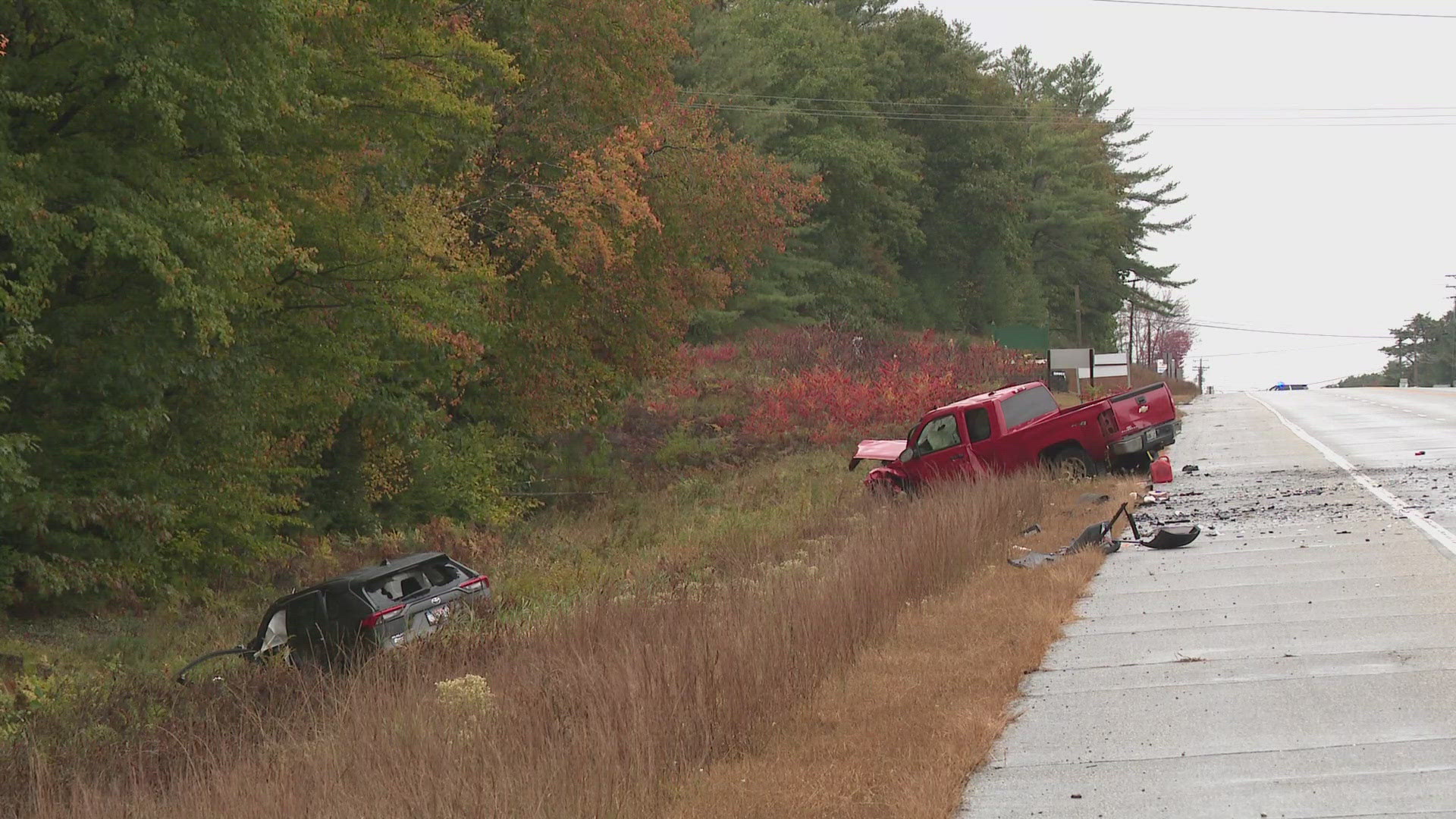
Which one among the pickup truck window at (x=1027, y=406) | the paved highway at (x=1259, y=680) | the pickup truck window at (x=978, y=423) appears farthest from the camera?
the pickup truck window at (x=1027, y=406)

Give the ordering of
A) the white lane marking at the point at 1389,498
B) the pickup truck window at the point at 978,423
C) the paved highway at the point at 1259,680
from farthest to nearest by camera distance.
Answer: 1. the pickup truck window at the point at 978,423
2. the white lane marking at the point at 1389,498
3. the paved highway at the point at 1259,680

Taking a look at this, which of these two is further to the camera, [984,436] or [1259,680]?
[984,436]

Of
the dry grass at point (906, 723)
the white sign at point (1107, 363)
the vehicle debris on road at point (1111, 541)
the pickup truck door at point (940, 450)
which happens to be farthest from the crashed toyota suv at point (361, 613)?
the white sign at point (1107, 363)

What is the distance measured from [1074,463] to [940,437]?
7.50 feet

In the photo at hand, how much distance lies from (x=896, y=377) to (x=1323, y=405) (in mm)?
16436

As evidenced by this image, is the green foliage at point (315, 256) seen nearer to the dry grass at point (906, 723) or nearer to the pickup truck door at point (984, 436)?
the pickup truck door at point (984, 436)

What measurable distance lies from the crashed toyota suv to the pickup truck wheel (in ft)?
33.9

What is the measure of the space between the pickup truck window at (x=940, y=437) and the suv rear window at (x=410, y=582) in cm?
1002

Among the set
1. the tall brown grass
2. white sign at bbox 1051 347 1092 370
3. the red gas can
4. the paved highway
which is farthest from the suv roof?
white sign at bbox 1051 347 1092 370

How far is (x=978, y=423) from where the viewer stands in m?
23.9

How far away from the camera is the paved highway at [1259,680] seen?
7.09 m

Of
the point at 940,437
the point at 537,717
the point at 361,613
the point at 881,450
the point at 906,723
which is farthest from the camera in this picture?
the point at 881,450

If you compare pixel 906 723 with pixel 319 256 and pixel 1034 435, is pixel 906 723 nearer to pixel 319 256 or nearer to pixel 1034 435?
pixel 1034 435

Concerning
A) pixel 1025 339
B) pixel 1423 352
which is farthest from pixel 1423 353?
pixel 1025 339
